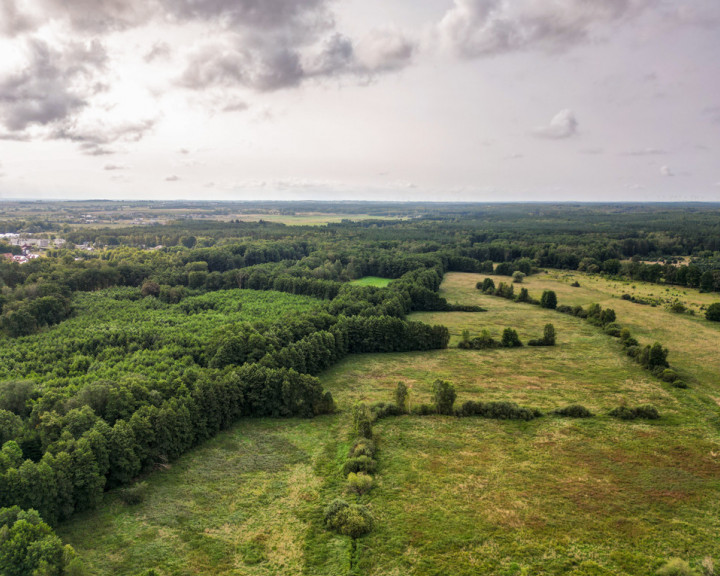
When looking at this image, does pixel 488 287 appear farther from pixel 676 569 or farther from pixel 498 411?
pixel 676 569

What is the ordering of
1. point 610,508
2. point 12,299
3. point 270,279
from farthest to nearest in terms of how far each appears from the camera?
point 270,279
point 12,299
point 610,508

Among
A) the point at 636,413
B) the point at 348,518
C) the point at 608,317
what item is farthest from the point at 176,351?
the point at 608,317

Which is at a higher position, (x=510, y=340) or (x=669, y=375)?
(x=510, y=340)

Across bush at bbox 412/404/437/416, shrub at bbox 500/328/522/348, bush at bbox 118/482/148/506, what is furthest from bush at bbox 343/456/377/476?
shrub at bbox 500/328/522/348

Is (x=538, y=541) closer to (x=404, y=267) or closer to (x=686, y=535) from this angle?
(x=686, y=535)

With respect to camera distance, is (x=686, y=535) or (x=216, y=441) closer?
(x=686, y=535)

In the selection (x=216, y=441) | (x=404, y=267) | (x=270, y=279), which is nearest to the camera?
(x=216, y=441)

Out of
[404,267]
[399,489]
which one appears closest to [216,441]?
[399,489]

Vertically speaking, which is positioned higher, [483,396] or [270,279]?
[270,279]
